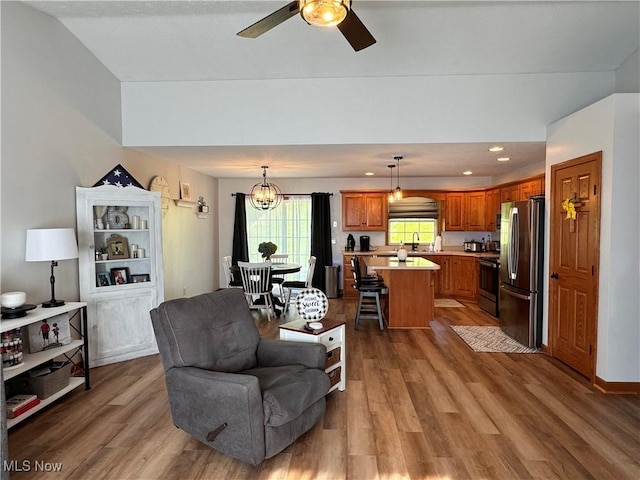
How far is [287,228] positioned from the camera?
7.72 meters

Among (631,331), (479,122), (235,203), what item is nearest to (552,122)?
(479,122)

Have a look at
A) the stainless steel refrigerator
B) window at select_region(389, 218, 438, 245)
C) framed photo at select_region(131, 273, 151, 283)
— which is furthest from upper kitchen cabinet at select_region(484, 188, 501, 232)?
framed photo at select_region(131, 273, 151, 283)

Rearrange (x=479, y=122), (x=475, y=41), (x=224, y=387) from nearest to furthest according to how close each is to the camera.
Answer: (x=224, y=387) < (x=475, y=41) < (x=479, y=122)

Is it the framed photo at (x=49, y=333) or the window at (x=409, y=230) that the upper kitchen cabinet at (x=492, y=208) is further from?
the framed photo at (x=49, y=333)

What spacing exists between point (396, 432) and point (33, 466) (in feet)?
7.38

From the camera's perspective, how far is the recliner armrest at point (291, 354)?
2.62 m

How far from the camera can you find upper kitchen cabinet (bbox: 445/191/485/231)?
7.19 m

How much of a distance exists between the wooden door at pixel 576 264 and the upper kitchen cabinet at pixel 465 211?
325cm

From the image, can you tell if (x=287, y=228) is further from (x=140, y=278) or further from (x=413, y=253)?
(x=140, y=278)

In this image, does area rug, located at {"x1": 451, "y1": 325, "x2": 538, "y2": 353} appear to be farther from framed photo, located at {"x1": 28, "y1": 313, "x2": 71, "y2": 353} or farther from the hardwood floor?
framed photo, located at {"x1": 28, "y1": 313, "x2": 71, "y2": 353}

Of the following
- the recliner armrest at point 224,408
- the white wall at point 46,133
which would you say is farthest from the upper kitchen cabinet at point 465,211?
the recliner armrest at point 224,408

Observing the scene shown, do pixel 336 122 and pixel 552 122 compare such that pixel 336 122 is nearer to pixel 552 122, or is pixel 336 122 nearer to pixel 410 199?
pixel 552 122

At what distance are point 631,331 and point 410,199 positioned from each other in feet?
15.8

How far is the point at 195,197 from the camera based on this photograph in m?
6.59
